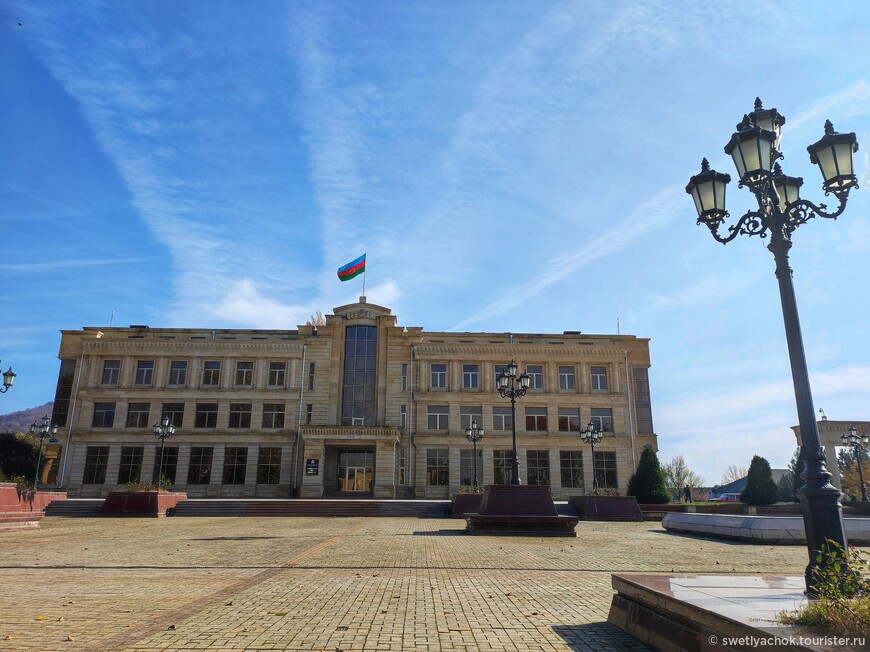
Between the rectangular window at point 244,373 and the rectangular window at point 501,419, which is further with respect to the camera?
the rectangular window at point 244,373

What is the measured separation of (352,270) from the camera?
48.8m

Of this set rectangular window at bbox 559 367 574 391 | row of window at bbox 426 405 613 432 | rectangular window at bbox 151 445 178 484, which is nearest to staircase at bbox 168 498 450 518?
row of window at bbox 426 405 613 432

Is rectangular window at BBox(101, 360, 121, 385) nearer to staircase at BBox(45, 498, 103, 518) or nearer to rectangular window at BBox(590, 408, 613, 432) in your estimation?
staircase at BBox(45, 498, 103, 518)

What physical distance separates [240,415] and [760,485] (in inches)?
1486

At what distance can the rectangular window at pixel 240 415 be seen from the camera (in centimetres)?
4819

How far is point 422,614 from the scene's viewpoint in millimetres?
6883

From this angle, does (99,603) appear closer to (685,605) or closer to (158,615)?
(158,615)

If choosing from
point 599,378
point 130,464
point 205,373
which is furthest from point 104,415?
point 599,378

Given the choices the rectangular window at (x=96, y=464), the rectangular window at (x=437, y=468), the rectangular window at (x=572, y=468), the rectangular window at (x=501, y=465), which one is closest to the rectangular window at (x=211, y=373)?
the rectangular window at (x=96, y=464)

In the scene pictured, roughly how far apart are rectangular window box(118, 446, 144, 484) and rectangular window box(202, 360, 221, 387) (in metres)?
7.15

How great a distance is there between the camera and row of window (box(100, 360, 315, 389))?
4900cm

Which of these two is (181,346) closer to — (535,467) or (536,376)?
(536,376)

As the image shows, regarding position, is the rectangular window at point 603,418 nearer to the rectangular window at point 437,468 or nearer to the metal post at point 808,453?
the rectangular window at point 437,468

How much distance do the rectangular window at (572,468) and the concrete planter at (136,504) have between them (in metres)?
29.9
